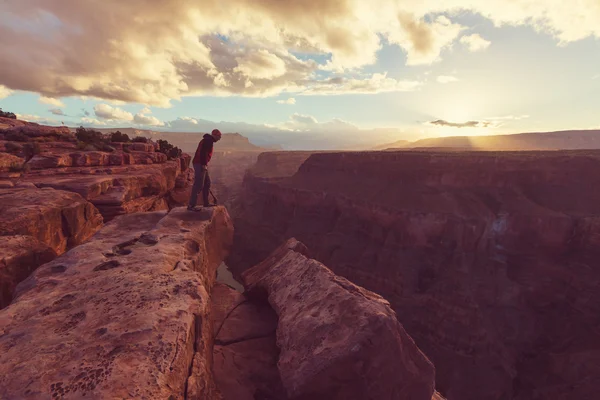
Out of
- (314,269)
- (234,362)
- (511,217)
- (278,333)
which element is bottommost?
(511,217)

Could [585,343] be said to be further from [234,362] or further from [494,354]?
[234,362]

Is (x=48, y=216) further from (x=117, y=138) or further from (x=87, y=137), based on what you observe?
(x=117, y=138)

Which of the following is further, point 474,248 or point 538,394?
point 474,248

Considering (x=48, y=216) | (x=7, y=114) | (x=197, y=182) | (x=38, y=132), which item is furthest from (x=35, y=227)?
(x=7, y=114)

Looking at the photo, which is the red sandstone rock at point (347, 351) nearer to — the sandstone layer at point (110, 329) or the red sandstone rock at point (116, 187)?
the sandstone layer at point (110, 329)

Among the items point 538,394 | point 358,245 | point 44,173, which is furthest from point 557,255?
point 44,173

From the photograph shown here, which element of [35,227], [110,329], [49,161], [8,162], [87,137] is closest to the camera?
[110,329]
